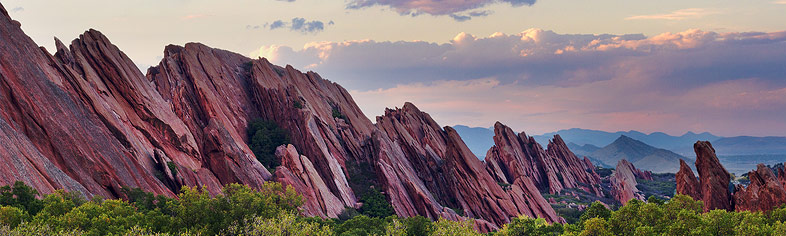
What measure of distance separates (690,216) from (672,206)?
10.0 metres

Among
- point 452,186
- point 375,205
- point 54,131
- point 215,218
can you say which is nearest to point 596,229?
point 215,218

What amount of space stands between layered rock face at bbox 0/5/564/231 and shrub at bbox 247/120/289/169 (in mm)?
1910

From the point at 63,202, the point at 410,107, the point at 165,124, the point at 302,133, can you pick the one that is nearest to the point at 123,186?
the point at 63,202

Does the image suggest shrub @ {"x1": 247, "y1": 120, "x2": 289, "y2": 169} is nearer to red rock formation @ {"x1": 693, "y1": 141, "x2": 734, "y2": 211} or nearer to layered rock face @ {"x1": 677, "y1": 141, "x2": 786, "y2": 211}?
layered rock face @ {"x1": 677, "y1": 141, "x2": 786, "y2": 211}

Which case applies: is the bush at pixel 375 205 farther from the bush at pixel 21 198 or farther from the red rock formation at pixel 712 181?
the bush at pixel 21 198

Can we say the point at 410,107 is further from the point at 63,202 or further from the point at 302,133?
the point at 63,202

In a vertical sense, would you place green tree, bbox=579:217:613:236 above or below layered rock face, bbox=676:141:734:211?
below

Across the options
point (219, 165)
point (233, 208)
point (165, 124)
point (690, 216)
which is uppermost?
point (165, 124)

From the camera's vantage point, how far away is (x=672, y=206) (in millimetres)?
78188

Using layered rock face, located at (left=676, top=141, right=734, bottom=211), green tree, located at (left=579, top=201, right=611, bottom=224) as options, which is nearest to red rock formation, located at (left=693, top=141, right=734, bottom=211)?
layered rock face, located at (left=676, top=141, right=734, bottom=211)

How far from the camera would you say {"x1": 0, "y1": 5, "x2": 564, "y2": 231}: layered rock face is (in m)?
83.4

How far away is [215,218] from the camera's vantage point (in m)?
76.7

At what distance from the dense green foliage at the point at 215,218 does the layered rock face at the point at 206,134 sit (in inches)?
201

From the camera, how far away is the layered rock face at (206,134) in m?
83.4
